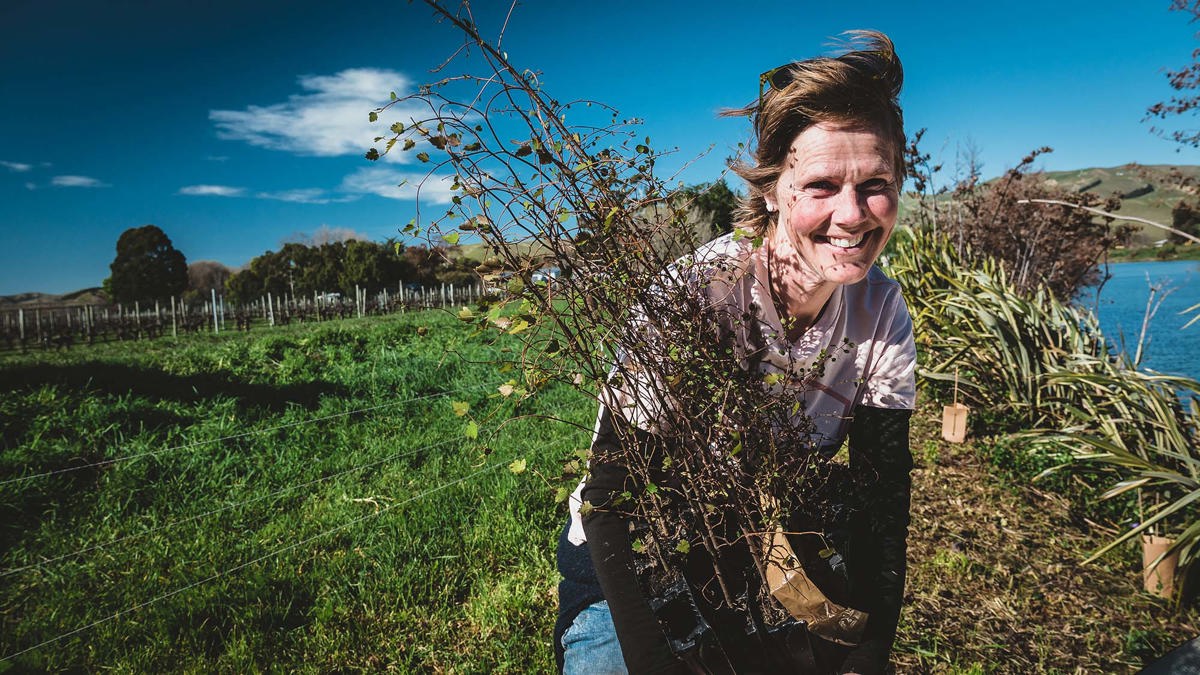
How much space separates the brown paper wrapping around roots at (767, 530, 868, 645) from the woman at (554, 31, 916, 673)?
0.05ft

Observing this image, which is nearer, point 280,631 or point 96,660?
point 96,660

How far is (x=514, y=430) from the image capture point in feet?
18.7

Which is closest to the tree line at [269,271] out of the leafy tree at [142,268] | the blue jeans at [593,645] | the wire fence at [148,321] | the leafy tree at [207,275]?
the leafy tree at [142,268]

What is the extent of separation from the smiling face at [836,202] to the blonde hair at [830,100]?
29mm

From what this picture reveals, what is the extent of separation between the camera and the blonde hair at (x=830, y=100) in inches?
51.7

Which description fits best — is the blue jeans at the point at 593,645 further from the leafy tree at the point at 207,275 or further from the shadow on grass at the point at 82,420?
the leafy tree at the point at 207,275

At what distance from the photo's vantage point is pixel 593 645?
143cm

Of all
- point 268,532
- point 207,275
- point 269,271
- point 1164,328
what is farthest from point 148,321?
point 207,275

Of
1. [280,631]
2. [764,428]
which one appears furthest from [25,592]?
[764,428]

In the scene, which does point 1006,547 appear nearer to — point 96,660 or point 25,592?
point 96,660

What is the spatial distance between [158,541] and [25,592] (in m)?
0.65

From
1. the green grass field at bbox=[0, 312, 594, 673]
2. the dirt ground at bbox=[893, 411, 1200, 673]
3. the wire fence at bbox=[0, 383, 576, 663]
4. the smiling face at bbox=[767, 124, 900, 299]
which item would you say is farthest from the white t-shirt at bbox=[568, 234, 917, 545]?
the wire fence at bbox=[0, 383, 576, 663]

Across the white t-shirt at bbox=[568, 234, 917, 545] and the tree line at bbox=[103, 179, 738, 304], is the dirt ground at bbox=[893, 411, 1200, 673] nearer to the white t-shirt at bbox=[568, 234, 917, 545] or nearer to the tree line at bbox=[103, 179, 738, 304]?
the white t-shirt at bbox=[568, 234, 917, 545]

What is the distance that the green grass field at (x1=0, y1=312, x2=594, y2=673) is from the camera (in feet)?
9.29
